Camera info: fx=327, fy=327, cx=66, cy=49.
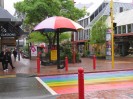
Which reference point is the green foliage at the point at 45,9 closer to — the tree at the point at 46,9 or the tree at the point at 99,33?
the tree at the point at 46,9

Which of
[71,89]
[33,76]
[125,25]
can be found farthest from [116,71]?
[125,25]

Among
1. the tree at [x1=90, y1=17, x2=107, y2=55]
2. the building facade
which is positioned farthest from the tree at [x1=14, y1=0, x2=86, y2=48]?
the building facade

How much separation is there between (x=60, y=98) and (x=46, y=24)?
13.0m

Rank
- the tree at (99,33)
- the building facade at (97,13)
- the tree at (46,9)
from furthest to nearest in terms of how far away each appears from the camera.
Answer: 1. the building facade at (97,13)
2. the tree at (99,33)
3. the tree at (46,9)

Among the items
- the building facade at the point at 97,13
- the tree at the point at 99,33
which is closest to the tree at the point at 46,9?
the tree at the point at 99,33

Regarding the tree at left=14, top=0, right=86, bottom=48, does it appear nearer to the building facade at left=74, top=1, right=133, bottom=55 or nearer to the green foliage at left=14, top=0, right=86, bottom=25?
the green foliage at left=14, top=0, right=86, bottom=25

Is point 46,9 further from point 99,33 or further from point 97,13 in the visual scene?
point 97,13

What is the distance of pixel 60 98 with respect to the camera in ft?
36.6

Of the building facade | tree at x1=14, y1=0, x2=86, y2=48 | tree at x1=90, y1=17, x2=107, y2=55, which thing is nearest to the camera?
tree at x1=14, y1=0, x2=86, y2=48

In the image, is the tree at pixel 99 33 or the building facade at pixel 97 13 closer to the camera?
the tree at pixel 99 33

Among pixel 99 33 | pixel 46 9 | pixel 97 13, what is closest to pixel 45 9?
pixel 46 9

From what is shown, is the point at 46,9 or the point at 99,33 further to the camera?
the point at 99,33

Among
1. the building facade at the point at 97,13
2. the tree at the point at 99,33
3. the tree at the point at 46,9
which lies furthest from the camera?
the building facade at the point at 97,13

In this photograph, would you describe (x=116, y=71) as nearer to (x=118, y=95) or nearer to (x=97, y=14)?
(x=118, y=95)
